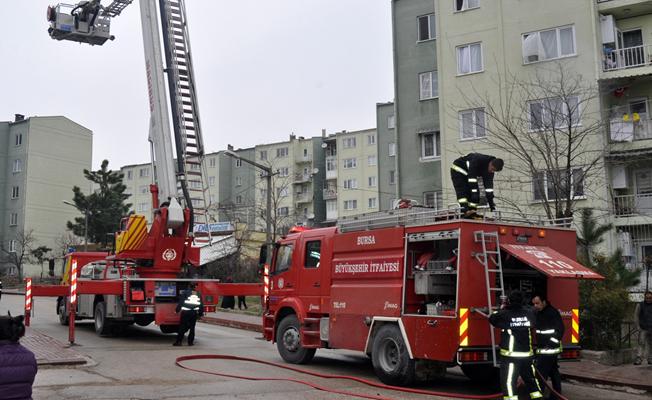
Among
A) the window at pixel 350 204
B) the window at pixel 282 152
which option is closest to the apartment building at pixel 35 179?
the window at pixel 282 152

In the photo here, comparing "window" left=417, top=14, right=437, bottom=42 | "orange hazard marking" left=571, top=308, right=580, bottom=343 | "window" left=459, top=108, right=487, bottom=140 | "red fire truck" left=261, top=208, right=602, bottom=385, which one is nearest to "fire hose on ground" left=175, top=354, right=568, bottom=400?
"red fire truck" left=261, top=208, right=602, bottom=385

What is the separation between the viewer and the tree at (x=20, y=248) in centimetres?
5712

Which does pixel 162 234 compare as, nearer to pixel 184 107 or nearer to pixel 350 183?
pixel 184 107

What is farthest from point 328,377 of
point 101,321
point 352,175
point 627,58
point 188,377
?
point 352,175

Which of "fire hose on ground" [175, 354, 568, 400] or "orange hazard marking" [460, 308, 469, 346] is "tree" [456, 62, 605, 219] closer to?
"fire hose on ground" [175, 354, 568, 400]

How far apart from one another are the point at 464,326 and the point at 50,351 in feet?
27.9

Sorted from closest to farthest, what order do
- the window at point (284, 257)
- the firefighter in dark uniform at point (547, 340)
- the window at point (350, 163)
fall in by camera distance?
the firefighter in dark uniform at point (547, 340) → the window at point (284, 257) → the window at point (350, 163)

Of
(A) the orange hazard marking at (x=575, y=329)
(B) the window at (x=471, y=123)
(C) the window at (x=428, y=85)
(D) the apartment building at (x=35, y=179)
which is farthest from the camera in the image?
(D) the apartment building at (x=35, y=179)

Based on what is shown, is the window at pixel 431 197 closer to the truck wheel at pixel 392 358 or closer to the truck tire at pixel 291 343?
the truck tire at pixel 291 343

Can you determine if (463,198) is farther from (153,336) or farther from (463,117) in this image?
(463,117)

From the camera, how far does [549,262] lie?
9430mm

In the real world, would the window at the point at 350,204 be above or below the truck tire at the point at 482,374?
above

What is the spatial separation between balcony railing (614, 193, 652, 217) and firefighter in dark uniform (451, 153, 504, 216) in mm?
15069

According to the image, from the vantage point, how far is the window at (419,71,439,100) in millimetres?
29250
